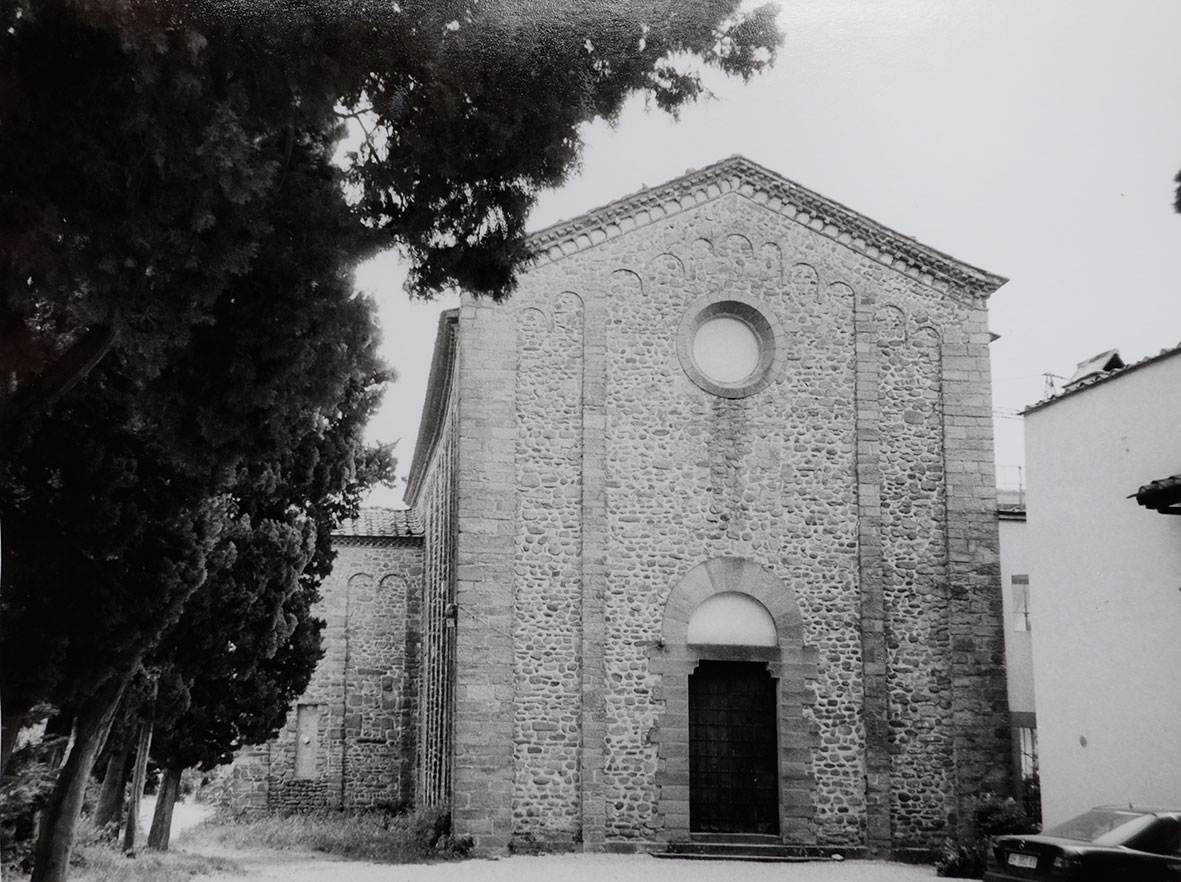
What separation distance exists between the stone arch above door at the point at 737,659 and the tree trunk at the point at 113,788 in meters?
5.06

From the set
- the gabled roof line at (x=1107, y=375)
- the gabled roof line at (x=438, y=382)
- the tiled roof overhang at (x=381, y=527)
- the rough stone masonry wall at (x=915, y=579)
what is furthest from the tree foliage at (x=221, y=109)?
the tiled roof overhang at (x=381, y=527)

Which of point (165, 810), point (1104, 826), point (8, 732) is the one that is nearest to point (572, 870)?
point (165, 810)

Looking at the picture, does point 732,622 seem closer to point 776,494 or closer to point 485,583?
point 776,494

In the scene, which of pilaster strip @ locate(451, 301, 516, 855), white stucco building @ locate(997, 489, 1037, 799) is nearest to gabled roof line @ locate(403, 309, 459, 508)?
pilaster strip @ locate(451, 301, 516, 855)

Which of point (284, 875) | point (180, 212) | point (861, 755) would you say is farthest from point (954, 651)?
point (180, 212)

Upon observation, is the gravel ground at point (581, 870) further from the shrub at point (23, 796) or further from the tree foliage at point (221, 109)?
the tree foliage at point (221, 109)

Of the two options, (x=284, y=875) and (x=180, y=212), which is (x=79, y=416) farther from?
(x=284, y=875)

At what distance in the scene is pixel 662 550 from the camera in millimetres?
12391

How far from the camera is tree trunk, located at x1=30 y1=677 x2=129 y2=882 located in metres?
7.20

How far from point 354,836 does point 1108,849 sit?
27.9 feet

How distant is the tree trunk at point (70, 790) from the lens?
720 cm

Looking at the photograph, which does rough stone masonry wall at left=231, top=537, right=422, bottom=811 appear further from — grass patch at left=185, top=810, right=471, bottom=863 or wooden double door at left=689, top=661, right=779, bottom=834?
wooden double door at left=689, top=661, right=779, bottom=834

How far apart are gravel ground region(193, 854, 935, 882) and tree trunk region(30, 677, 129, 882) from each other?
2.00m

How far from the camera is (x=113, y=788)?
36.2ft
